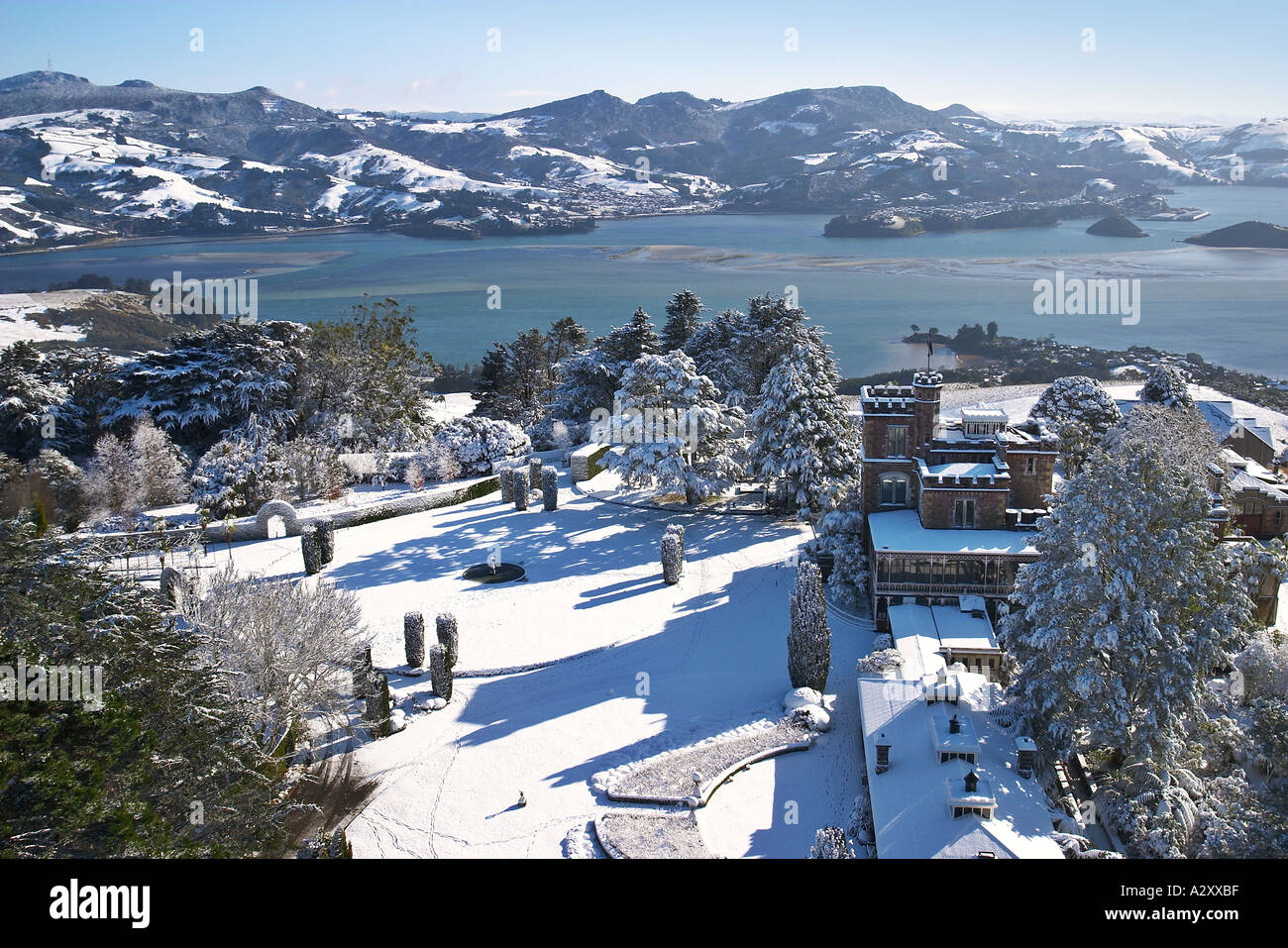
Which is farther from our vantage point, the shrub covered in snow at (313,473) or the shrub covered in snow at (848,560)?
the shrub covered in snow at (313,473)

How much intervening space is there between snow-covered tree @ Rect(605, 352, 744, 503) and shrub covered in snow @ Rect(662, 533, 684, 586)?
688 cm

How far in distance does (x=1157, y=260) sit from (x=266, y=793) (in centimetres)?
19642

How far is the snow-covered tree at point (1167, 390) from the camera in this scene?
47406mm

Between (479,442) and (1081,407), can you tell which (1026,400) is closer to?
(1081,407)

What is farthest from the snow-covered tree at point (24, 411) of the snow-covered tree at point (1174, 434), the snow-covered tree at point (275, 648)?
the snow-covered tree at point (1174, 434)

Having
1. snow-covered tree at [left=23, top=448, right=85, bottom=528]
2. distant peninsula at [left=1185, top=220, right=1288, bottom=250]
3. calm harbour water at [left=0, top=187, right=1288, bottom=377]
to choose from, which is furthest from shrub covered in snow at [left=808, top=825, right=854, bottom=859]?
distant peninsula at [left=1185, top=220, right=1288, bottom=250]

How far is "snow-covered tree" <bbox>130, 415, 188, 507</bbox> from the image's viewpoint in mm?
44062

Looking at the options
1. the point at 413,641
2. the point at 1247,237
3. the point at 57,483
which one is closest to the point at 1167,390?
the point at 413,641

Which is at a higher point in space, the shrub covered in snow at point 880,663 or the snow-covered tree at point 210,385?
the snow-covered tree at point 210,385

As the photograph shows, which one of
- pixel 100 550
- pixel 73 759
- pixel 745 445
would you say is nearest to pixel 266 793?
pixel 73 759

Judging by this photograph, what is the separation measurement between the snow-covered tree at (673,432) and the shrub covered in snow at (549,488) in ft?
8.83

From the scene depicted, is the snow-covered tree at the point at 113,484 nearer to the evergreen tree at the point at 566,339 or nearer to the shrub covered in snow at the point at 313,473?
the shrub covered in snow at the point at 313,473
